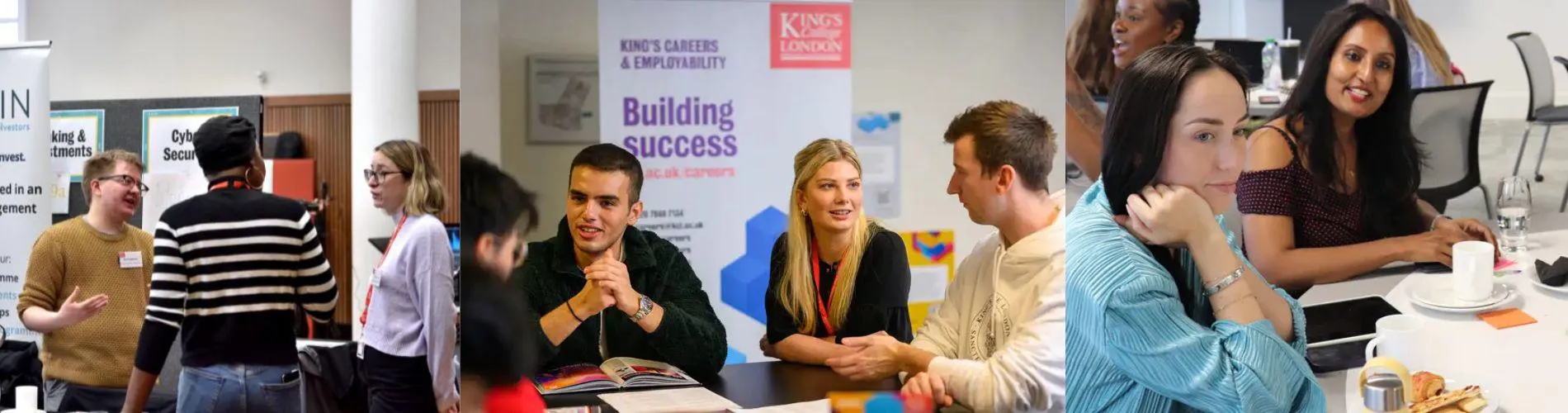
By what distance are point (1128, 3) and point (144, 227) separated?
13.1ft

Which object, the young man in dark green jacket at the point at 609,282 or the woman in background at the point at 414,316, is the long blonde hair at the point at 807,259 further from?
the woman in background at the point at 414,316

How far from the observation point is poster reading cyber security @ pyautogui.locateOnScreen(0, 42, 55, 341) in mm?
3850

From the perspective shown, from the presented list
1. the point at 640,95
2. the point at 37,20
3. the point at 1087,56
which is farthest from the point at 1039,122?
the point at 37,20

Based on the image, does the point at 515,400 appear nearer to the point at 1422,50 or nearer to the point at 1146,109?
the point at 1146,109

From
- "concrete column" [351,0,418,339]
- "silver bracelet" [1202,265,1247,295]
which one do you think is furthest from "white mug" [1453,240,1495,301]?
"concrete column" [351,0,418,339]

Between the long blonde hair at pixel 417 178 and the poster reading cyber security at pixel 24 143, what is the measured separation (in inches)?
45.8

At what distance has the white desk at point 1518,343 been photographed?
2588mm

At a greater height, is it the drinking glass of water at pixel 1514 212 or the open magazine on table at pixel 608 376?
the drinking glass of water at pixel 1514 212

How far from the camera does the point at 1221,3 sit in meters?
2.72

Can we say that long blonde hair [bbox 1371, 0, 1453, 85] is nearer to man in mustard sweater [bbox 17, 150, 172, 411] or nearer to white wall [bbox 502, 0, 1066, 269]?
white wall [bbox 502, 0, 1066, 269]

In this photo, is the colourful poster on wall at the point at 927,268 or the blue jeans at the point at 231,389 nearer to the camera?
the colourful poster on wall at the point at 927,268

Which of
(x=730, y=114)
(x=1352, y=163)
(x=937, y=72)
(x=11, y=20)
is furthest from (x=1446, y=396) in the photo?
(x=11, y=20)

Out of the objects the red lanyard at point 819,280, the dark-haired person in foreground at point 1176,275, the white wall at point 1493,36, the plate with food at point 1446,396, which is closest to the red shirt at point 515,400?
the red lanyard at point 819,280

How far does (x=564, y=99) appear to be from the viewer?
279cm
